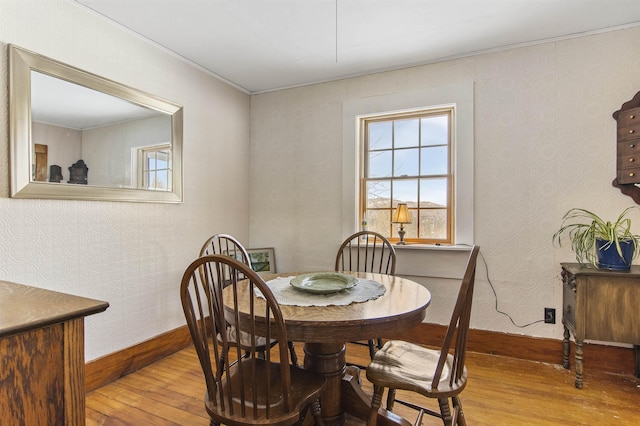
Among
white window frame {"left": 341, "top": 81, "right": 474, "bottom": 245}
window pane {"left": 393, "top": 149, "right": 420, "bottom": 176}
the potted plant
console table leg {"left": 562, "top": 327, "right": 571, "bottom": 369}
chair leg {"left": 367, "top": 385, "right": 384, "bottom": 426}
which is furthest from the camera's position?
window pane {"left": 393, "top": 149, "right": 420, "bottom": 176}

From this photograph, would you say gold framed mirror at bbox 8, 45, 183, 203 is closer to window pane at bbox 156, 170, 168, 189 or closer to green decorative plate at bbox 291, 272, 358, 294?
window pane at bbox 156, 170, 168, 189

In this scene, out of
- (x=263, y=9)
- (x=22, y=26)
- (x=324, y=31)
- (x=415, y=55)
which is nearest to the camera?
(x=22, y=26)

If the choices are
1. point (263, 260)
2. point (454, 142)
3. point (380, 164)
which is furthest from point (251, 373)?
point (454, 142)

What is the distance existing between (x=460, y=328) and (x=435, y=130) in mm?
2071

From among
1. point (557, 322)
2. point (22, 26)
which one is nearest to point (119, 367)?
point (22, 26)

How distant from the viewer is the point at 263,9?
2.17 m

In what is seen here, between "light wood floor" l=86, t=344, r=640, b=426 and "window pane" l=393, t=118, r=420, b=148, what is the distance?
6.19 feet

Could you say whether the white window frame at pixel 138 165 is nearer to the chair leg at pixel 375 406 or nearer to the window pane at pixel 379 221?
the window pane at pixel 379 221

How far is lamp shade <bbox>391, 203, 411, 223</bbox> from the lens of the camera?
112 inches

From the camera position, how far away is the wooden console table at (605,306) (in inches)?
79.6

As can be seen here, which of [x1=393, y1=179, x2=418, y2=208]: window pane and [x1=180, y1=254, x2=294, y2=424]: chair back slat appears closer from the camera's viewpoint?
[x1=180, y1=254, x2=294, y2=424]: chair back slat

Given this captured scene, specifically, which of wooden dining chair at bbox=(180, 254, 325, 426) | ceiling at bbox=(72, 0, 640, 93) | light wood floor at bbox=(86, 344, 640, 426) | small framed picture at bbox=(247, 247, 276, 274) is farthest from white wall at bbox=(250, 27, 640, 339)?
wooden dining chair at bbox=(180, 254, 325, 426)

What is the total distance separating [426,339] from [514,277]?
88 centimetres

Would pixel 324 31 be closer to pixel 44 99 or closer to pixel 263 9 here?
pixel 263 9
